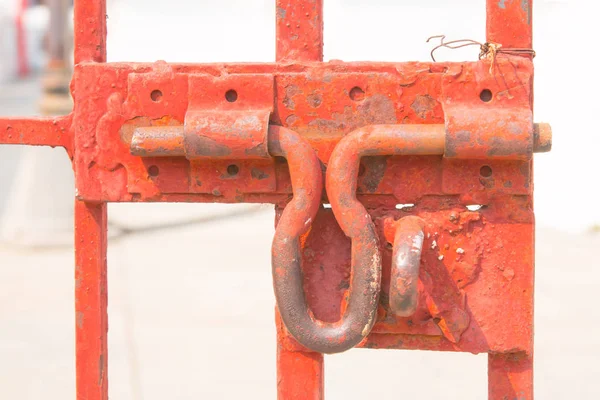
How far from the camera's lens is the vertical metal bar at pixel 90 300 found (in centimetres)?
83

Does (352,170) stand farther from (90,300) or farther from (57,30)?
(57,30)

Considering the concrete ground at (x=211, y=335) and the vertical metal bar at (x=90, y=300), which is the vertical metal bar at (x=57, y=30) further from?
the vertical metal bar at (x=90, y=300)

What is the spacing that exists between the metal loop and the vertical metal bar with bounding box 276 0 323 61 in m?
0.22

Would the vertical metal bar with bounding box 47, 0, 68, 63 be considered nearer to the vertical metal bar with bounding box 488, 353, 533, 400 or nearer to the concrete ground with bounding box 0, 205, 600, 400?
the concrete ground with bounding box 0, 205, 600, 400

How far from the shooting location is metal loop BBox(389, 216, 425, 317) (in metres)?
0.67

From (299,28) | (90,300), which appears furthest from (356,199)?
(90,300)

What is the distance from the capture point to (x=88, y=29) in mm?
814

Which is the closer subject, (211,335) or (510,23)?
(510,23)

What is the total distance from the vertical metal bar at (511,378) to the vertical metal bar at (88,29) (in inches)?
20.8

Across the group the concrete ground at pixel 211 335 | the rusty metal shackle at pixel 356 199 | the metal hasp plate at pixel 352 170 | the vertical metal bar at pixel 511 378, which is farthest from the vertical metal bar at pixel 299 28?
the concrete ground at pixel 211 335

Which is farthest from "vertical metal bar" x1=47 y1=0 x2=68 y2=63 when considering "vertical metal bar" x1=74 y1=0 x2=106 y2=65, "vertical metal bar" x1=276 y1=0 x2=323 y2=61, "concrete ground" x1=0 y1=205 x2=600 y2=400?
"vertical metal bar" x1=276 y1=0 x2=323 y2=61

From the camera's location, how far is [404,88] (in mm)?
739

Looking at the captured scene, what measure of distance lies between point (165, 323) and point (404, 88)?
2.26 metres

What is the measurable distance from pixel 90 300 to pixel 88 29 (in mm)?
293
